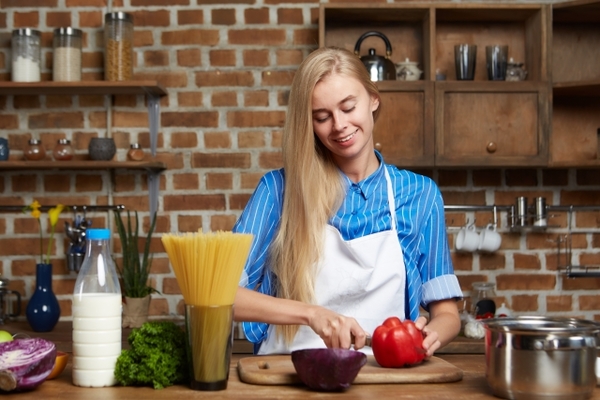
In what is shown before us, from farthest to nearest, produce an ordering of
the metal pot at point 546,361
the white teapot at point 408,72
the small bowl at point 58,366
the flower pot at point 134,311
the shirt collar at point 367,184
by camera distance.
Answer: the white teapot at point 408,72, the flower pot at point 134,311, the shirt collar at point 367,184, the small bowl at point 58,366, the metal pot at point 546,361

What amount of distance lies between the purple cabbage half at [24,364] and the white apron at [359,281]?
65cm

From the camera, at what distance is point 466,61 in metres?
3.15

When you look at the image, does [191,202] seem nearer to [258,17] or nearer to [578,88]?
[258,17]

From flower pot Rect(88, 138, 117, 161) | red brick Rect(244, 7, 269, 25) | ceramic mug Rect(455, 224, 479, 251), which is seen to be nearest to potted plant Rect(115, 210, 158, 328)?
flower pot Rect(88, 138, 117, 161)

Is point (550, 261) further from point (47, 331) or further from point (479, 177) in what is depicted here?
point (47, 331)

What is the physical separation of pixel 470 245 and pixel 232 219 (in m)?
0.99

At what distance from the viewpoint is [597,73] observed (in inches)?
132

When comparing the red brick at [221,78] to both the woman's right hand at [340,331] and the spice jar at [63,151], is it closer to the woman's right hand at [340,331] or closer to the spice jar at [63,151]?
the spice jar at [63,151]

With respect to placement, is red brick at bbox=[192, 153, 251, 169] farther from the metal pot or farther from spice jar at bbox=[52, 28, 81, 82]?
the metal pot

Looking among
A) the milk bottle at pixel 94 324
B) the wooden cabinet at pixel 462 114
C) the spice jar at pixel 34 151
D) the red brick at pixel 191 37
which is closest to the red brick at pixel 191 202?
the spice jar at pixel 34 151

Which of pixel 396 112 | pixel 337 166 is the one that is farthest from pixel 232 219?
pixel 337 166

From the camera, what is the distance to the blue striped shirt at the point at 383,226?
6.66 ft

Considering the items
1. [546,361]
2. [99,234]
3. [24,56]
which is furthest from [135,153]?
[546,361]

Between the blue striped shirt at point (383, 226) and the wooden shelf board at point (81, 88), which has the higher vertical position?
the wooden shelf board at point (81, 88)
